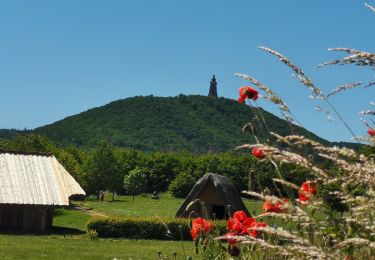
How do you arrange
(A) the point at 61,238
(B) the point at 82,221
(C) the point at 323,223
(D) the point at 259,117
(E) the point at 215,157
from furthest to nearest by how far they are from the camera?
(E) the point at 215,157 → (B) the point at 82,221 → (A) the point at 61,238 → (D) the point at 259,117 → (C) the point at 323,223

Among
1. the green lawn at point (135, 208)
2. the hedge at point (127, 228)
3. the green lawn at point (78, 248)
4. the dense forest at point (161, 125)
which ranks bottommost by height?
the green lawn at point (78, 248)

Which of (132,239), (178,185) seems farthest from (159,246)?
(178,185)

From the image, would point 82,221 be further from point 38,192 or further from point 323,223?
point 323,223

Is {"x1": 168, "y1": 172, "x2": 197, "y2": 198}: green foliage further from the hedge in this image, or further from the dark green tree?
the hedge

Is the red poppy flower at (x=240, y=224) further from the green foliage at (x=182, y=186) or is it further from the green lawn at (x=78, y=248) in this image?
the green foliage at (x=182, y=186)

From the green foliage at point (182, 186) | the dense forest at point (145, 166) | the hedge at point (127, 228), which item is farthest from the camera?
the green foliage at point (182, 186)

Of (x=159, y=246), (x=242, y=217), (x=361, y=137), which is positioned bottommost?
(x=159, y=246)

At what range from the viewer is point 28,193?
99.8 ft

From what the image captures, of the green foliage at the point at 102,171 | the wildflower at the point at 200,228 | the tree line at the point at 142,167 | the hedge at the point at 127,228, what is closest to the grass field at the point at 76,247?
the hedge at the point at 127,228

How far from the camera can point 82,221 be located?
38.0m

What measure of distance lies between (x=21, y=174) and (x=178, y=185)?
4213 cm

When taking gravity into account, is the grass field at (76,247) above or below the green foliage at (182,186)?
below

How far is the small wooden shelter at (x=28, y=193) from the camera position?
3011cm

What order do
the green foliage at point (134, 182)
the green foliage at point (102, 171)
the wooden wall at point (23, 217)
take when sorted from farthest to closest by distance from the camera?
1. the green foliage at point (134, 182)
2. the green foliage at point (102, 171)
3. the wooden wall at point (23, 217)
